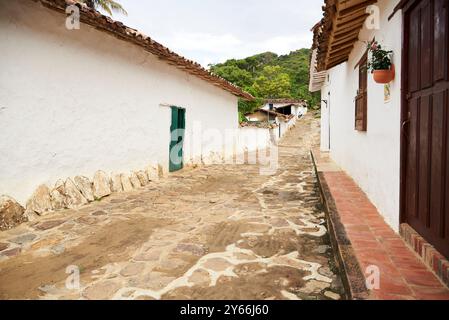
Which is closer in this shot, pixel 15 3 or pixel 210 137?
pixel 15 3

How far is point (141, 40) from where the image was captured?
7.17 meters

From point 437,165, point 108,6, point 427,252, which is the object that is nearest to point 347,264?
point 427,252

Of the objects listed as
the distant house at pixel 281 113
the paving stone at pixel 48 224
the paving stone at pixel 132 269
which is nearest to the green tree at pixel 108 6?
the distant house at pixel 281 113

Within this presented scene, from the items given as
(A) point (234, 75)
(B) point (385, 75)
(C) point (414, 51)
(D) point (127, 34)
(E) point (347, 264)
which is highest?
(A) point (234, 75)

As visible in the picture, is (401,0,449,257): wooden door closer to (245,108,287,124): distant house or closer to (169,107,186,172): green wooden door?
(169,107,186,172): green wooden door

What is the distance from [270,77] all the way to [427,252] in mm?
47602

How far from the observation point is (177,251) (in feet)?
12.4

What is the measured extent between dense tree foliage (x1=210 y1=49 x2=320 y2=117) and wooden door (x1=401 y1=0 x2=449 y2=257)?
35.2m

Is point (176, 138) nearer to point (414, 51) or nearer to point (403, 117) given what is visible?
point (403, 117)
